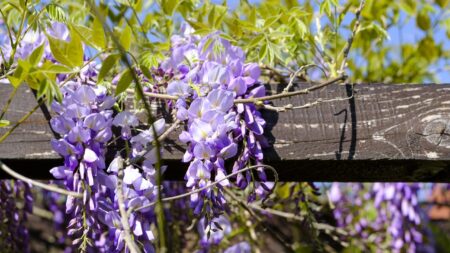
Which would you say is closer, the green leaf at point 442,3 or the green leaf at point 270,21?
the green leaf at point 270,21

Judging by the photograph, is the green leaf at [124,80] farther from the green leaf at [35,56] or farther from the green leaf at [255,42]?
the green leaf at [255,42]

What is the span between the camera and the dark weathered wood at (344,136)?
125cm

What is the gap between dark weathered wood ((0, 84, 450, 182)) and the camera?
1.25 meters

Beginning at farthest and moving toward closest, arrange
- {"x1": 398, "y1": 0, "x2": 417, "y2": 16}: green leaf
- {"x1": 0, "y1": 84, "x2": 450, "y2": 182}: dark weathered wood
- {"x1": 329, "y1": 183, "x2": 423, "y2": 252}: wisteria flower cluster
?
{"x1": 329, "y1": 183, "x2": 423, "y2": 252}: wisteria flower cluster
{"x1": 398, "y1": 0, "x2": 417, "y2": 16}: green leaf
{"x1": 0, "y1": 84, "x2": 450, "y2": 182}: dark weathered wood

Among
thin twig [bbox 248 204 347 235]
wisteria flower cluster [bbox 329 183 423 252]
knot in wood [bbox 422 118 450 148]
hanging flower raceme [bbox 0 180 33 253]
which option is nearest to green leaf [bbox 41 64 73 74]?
knot in wood [bbox 422 118 450 148]

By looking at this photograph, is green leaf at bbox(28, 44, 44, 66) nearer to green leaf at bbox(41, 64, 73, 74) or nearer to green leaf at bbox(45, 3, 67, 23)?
green leaf at bbox(41, 64, 73, 74)

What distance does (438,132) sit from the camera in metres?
1.29

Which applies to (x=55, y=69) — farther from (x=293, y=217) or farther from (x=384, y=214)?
(x=384, y=214)

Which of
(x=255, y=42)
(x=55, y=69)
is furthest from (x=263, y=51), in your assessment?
(x=55, y=69)

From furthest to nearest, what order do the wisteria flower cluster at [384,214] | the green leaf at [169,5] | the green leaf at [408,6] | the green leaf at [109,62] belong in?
1. the wisteria flower cluster at [384,214]
2. the green leaf at [408,6]
3. the green leaf at [169,5]
4. the green leaf at [109,62]

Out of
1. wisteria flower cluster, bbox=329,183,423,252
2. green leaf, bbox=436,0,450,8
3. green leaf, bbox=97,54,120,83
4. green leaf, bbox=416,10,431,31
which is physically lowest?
wisteria flower cluster, bbox=329,183,423,252

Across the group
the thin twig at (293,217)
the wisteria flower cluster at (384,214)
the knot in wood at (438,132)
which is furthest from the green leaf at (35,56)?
the wisteria flower cluster at (384,214)

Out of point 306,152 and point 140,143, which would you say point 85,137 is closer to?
point 140,143

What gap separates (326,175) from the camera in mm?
1341
